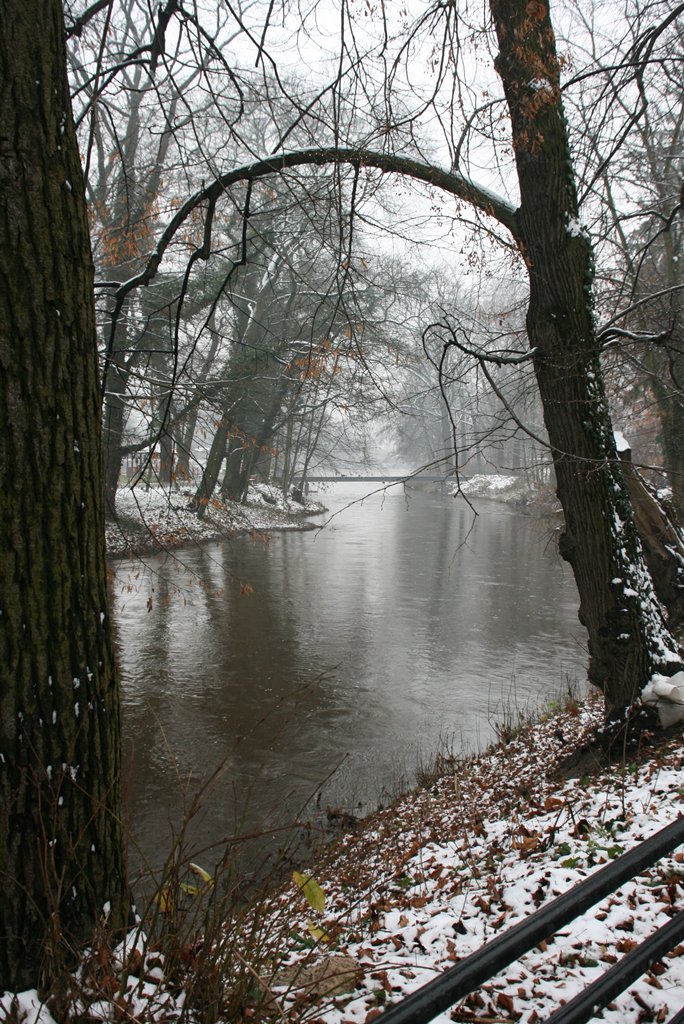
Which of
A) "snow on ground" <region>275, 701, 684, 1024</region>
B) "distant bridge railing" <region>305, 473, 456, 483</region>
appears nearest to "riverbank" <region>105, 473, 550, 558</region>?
"distant bridge railing" <region>305, 473, 456, 483</region>

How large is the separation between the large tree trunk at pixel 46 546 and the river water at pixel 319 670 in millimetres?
388

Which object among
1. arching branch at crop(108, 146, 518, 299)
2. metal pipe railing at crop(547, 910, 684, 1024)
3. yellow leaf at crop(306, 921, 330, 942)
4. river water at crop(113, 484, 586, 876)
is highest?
arching branch at crop(108, 146, 518, 299)

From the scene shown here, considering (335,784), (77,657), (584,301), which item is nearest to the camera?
(77,657)

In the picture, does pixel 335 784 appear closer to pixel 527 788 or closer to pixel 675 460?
pixel 527 788

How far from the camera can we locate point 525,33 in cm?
541

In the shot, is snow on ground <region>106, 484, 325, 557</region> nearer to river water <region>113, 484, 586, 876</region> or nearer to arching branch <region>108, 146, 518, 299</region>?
river water <region>113, 484, 586, 876</region>

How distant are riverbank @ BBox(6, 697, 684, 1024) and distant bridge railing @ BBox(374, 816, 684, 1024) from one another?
53 cm

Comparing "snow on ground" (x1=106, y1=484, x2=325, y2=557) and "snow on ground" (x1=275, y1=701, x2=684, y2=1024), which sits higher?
→ "snow on ground" (x1=106, y1=484, x2=325, y2=557)

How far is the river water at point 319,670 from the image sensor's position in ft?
23.2

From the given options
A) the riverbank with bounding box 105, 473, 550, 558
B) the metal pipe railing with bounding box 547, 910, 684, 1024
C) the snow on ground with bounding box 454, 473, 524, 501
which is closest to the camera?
the metal pipe railing with bounding box 547, 910, 684, 1024

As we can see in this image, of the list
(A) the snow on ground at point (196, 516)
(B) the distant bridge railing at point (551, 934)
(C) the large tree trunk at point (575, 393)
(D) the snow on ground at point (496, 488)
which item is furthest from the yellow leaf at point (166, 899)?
(D) the snow on ground at point (496, 488)

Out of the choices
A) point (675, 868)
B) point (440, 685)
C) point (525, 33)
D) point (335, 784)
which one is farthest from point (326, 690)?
point (525, 33)

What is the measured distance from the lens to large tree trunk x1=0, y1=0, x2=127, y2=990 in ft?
7.34

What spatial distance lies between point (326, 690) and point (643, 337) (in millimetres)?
6544
